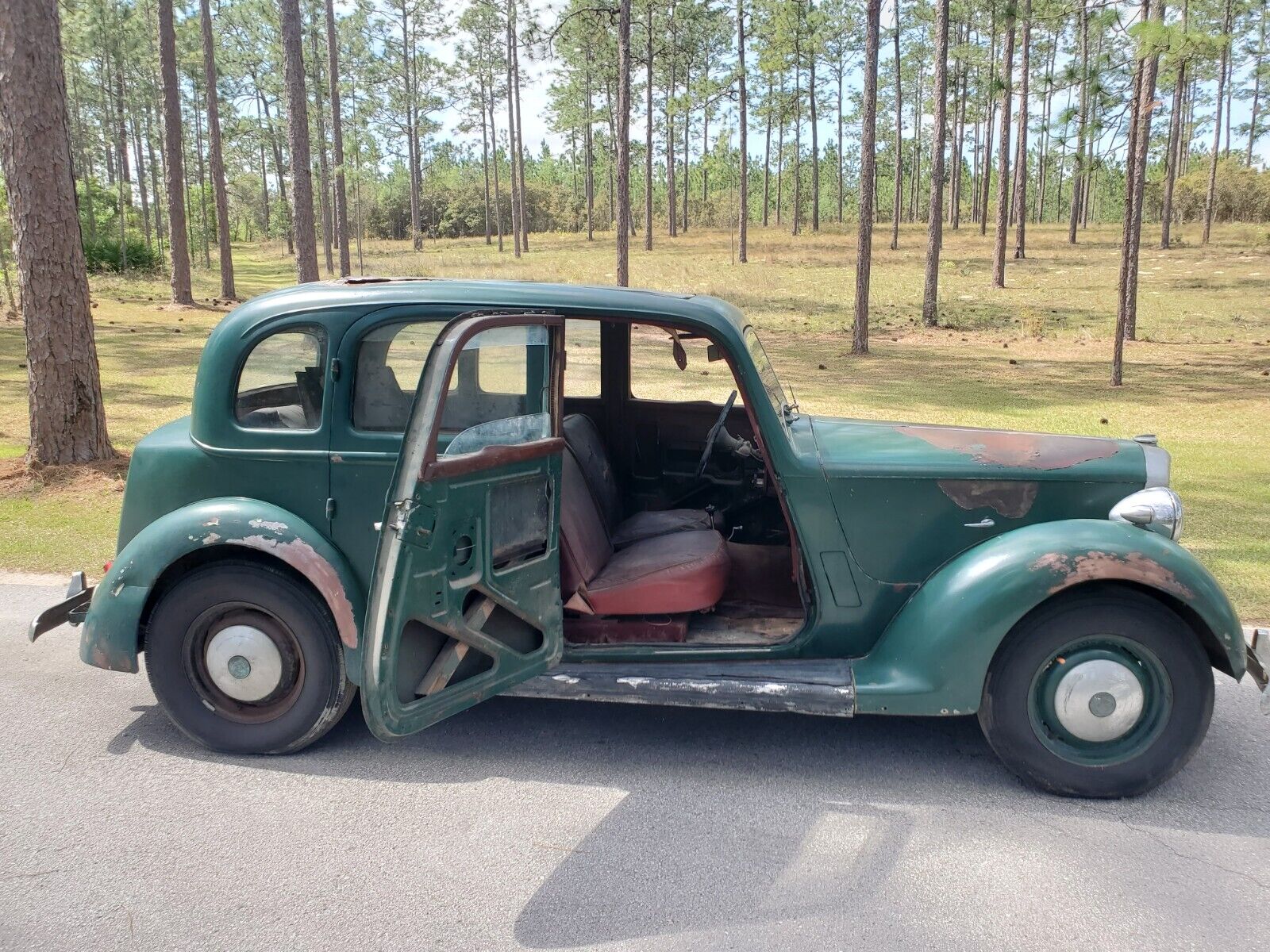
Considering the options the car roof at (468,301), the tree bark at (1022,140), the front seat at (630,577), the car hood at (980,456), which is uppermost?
the tree bark at (1022,140)

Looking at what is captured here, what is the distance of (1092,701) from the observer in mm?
3486

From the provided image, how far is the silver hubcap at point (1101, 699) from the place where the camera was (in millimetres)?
3482

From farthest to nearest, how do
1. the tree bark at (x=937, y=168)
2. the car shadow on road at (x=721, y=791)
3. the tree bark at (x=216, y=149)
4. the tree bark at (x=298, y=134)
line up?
1. the tree bark at (x=216, y=149)
2. the tree bark at (x=937, y=168)
3. the tree bark at (x=298, y=134)
4. the car shadow on road at (x=721, y=791)

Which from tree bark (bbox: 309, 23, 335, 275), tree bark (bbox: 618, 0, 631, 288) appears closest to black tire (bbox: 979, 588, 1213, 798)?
tree bark (bbox: 618, 0, 631, 288)

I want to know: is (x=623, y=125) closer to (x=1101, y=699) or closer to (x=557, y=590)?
(x=557, y=590)

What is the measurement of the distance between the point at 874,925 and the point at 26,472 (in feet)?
27.4

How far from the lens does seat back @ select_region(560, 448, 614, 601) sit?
388 cm

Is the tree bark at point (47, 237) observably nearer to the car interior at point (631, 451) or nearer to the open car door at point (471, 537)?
the car interior at point (631, 451)

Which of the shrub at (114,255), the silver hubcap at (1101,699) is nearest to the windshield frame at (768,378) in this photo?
the silver hubcap at (1101,699)

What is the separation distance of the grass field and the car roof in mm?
3574

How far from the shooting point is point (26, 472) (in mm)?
8500

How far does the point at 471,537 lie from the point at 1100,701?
2.30 m

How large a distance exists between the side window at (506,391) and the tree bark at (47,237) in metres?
6.16

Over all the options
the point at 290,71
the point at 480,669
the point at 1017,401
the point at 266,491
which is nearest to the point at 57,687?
the point at 266,491
